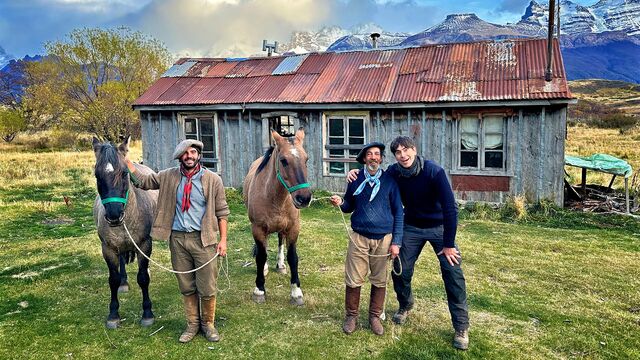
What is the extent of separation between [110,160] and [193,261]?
4.21ft

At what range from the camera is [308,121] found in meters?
12.5

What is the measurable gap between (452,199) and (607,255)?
15.9ft

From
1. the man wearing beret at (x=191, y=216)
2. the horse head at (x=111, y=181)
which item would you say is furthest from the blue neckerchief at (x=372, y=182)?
the horse head at (x=111, y=181)

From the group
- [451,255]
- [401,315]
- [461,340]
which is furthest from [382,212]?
[461,340]

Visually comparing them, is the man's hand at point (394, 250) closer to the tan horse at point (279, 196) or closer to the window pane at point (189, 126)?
the tan horse at point (279, 196)

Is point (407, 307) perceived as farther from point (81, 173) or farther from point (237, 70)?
point (81, 173)

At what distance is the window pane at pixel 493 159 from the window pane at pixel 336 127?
3.99 meters

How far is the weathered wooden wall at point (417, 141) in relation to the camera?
409 inches

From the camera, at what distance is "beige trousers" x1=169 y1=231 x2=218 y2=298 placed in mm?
4262

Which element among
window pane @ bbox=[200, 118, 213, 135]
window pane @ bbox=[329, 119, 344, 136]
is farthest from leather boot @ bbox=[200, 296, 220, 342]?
window pane @ bbox=[200, 118, 213, 135]

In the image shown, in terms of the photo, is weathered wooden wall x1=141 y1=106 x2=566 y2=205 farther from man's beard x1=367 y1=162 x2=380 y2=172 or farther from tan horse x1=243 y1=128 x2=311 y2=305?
man's beard x1=367 y1=162 x2=380 y2=172

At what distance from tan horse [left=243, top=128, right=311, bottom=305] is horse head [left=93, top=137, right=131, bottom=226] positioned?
63.5 inches

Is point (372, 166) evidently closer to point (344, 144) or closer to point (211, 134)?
point (344, 144)

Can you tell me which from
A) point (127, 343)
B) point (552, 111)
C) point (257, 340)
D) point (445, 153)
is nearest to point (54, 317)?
point (127, 343)
